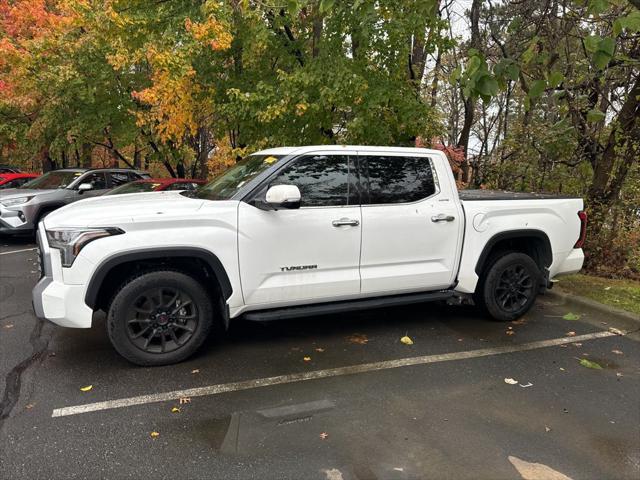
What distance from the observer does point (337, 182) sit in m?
4.34

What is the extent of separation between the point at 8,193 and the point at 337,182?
8739 millimetres

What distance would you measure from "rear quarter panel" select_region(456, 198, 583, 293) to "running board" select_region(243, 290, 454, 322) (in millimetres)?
383

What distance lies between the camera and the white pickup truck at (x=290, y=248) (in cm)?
369

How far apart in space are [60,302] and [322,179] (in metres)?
2.38

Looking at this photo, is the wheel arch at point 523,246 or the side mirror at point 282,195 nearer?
the side mirror at point 282,195

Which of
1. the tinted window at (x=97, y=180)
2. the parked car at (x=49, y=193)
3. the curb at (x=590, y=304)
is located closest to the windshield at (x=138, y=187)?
the parked car at (x=49, y=193)

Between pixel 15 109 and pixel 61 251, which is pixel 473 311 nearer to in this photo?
pixel 61 251

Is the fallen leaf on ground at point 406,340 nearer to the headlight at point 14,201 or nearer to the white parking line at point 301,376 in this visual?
the white parking line at point 301,376

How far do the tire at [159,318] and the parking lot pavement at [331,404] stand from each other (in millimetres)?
152

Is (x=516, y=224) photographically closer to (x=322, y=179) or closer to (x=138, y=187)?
(x=322, y=179)

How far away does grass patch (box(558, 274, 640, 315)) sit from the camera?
18.7 ft

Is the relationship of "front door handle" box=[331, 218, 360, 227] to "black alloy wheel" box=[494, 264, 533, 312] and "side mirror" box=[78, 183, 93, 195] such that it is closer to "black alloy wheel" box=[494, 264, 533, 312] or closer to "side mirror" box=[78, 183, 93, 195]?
"black alloy wheel" box=[494, 264, 533, 312]

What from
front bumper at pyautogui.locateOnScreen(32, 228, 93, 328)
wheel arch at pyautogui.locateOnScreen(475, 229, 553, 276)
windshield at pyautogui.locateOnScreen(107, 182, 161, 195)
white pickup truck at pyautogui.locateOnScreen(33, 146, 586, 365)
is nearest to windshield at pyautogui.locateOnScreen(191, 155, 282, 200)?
white pickup truck at pyautogui.locateOnScreen(33, 146, 586, 365)

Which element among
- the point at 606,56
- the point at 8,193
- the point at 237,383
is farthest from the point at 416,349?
the point at 8,193
